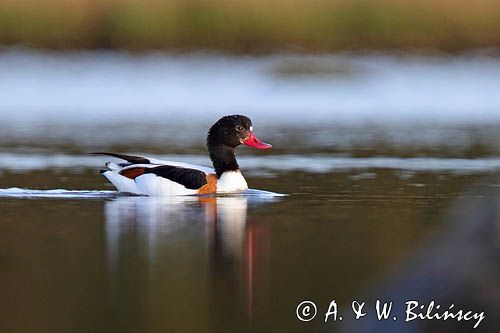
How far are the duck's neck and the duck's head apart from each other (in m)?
0.05

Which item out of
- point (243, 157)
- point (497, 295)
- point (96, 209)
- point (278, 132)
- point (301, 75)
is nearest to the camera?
point (497, 295)

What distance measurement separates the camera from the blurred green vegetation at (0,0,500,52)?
27.5 meters

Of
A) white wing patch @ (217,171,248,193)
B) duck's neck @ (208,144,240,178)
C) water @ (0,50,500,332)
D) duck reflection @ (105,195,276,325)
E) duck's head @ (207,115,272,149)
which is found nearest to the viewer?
water @ (0,50,500,332)

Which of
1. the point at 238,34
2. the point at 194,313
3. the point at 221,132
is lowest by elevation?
the point at 194,313

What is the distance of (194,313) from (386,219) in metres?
3.35

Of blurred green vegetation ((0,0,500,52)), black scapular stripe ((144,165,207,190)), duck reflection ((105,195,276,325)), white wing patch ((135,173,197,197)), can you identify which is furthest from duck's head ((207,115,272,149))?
blurred green vegetation ((0,0,500,52))

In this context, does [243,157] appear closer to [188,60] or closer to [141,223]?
[141,223]

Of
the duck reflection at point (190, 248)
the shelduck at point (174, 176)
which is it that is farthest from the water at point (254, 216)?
the shelduck at point (174, 176)

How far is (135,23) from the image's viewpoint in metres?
27.6

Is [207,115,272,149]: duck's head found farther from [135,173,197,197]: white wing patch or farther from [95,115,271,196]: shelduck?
[135,173,197,197]: white wing patch

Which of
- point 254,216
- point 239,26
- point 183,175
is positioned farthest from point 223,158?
point 239,26

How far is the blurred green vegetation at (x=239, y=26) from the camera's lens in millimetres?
27531

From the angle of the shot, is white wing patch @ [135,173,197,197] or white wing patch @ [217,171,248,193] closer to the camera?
white wing patch @ [135,173,197,197]

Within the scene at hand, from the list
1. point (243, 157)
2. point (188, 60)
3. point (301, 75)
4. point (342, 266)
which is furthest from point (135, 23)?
point (342, 266)
